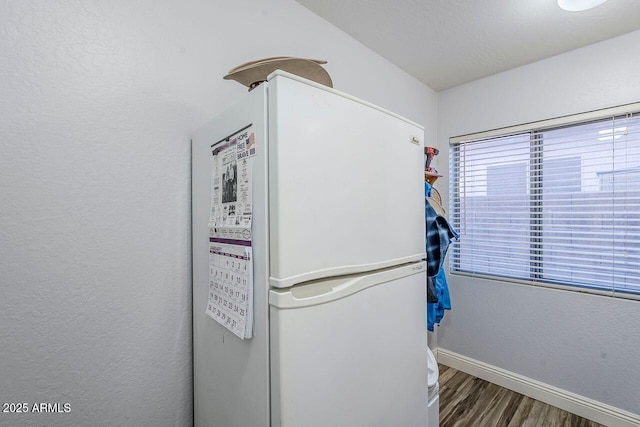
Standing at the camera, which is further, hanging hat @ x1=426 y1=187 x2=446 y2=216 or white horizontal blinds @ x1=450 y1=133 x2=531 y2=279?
white horizontal blinds @ x1=450 y1=133 x2=531 y2=279

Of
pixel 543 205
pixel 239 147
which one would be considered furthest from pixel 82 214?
pixel 543 205

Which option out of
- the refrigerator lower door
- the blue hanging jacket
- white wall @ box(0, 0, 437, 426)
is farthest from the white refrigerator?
the blue hanging jacket

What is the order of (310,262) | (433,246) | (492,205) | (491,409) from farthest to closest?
(492,205) < (491,409) < (433,246) < (310,262)

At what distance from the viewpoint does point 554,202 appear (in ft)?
6.88

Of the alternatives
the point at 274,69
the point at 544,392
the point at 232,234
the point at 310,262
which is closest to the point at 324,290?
the point at 310,262

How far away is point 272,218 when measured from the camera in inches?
29.3

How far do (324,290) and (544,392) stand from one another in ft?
7.47

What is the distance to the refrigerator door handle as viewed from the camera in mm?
735

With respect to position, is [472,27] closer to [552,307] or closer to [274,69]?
[274,69]

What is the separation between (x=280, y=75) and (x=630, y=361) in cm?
261

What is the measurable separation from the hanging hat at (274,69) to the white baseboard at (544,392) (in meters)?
2.53

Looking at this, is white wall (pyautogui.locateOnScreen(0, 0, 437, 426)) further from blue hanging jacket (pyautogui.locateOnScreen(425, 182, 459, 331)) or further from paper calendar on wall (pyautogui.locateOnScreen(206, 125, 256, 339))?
blue hanging jacket (pyautogui.locateOnScreen(425, 182, 459, 331))

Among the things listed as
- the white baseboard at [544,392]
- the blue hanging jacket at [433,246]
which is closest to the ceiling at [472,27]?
the blue hanging jacket at [433,246]

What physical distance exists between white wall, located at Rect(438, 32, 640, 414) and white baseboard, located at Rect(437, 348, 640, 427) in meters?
0.04
